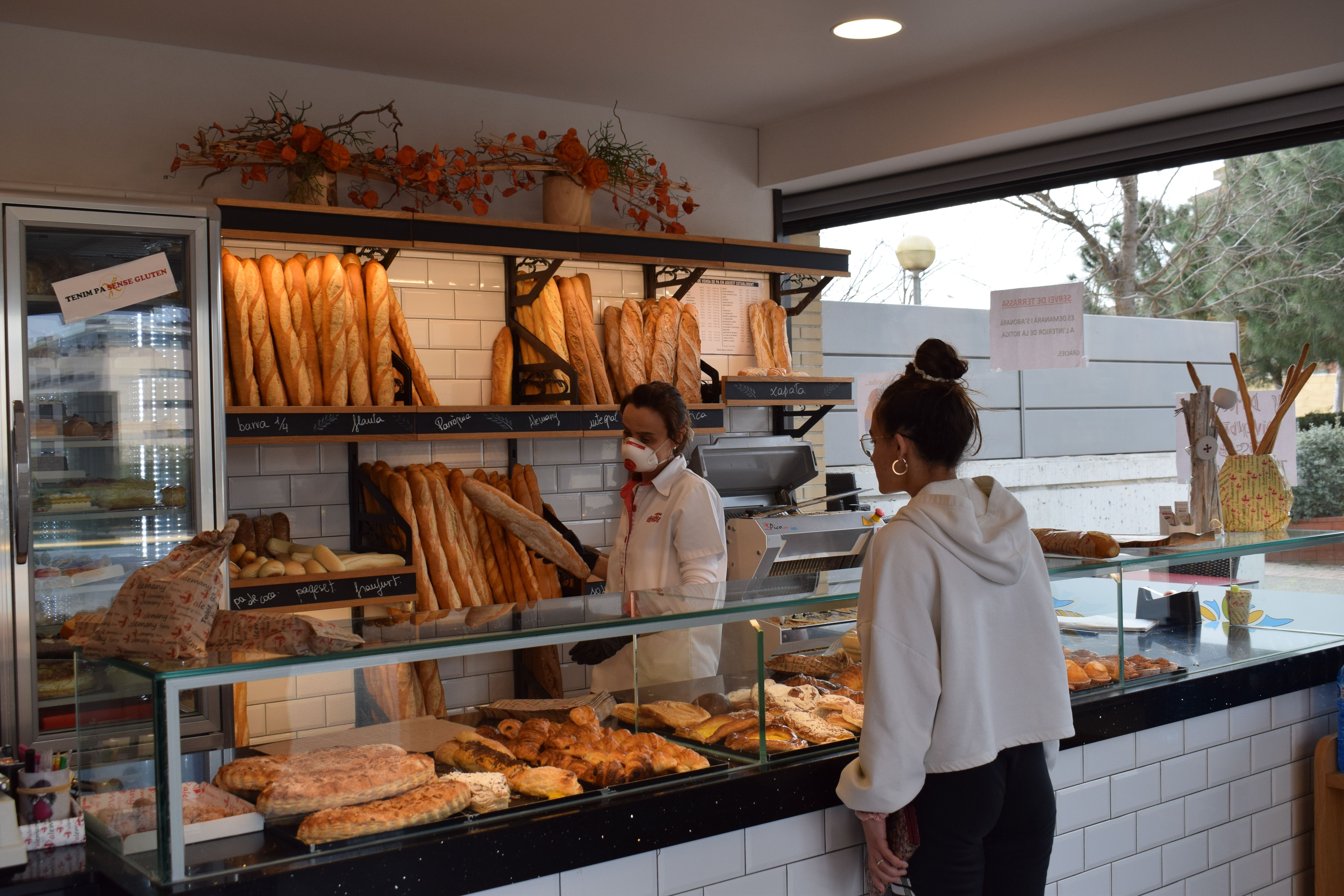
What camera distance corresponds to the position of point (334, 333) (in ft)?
11.7

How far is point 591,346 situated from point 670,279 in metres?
0.70

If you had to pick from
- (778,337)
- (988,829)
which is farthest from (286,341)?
(988,829)

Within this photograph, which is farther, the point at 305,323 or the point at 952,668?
the point at 305,323

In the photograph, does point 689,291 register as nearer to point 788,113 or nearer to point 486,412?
point 788,113

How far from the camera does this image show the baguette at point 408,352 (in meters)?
3.73

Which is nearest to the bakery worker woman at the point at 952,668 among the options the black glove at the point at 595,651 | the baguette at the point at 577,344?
the black glove at the point at 595,651

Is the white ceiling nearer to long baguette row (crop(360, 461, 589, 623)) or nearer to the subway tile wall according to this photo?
long baguette row (crop(360, 461, 589, 623))

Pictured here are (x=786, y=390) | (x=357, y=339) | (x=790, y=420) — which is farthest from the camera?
(x=790, y=420)

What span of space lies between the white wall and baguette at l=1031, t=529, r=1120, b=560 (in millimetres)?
2440

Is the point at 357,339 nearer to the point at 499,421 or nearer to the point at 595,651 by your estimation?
the point at 499,421

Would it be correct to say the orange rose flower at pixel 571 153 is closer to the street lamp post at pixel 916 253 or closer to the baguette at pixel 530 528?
the baguette at pixel 530 528

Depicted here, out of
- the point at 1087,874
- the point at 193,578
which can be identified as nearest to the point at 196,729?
the point at 193,578

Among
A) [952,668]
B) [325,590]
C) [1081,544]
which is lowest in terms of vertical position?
[325,590]

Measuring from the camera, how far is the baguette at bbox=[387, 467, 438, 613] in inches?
143
